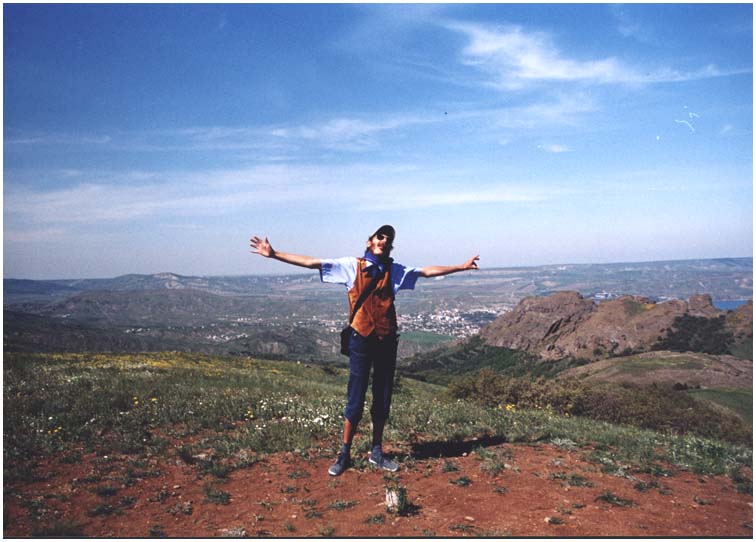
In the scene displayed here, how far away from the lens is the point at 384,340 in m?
6.64

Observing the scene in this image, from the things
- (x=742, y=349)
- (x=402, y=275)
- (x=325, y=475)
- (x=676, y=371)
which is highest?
(x=402, y=275)

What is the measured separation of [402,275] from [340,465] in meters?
2.76

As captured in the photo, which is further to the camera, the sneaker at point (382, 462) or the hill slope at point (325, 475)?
the sneaker at point (382, 462)

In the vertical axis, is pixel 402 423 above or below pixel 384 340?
below

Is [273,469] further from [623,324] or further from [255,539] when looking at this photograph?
[623,324]

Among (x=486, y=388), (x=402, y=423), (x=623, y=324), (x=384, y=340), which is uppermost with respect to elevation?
A: (x=384, y=340)

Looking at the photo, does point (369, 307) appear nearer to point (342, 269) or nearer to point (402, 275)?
point (342, 269)

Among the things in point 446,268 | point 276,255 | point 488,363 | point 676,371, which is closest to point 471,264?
point 446,268

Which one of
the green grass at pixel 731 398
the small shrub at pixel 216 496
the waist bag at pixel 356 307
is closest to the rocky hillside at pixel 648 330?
the green grass at pixel 731 398

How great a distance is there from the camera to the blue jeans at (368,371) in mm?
6492

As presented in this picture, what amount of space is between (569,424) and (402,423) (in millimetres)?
3724

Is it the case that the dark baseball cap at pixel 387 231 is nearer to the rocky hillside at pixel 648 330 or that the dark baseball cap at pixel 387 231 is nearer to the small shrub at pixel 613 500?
the small shrub at pixel 613 500

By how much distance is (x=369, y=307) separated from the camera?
255 inches

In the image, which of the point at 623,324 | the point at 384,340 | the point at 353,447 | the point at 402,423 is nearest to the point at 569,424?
the point at 402,423
